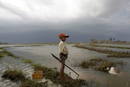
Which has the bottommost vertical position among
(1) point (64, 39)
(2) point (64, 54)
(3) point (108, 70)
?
(3) point (108, 70)

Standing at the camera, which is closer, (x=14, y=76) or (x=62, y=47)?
(x=62, y=47)

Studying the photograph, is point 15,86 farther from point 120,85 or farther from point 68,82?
point 120,85

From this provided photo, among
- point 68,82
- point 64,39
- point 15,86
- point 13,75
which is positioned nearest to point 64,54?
point 64,39

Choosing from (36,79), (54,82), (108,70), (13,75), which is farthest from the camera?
(108,70)

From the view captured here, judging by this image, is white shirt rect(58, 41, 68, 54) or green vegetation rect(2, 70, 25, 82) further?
green vegetation rect(2, 70, 25, 82)

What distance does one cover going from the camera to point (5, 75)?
33.1 feet

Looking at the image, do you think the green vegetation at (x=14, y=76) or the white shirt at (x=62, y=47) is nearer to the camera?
the white shirt at (x=62, y=47)

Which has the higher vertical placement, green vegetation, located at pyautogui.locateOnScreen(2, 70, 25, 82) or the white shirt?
the white shirt

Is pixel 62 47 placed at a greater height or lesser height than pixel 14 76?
greater

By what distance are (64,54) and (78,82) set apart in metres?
1.46

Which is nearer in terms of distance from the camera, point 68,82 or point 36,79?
point 68,82

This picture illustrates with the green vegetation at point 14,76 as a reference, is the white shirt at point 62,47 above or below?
above

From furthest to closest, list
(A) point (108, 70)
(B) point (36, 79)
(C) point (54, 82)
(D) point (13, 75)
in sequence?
1. (A) point (108, 70)
2. (D) point (13, 75)
3. (B) point (36, 79)
4. (C) point (54, 82)

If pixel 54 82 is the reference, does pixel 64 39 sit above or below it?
above
